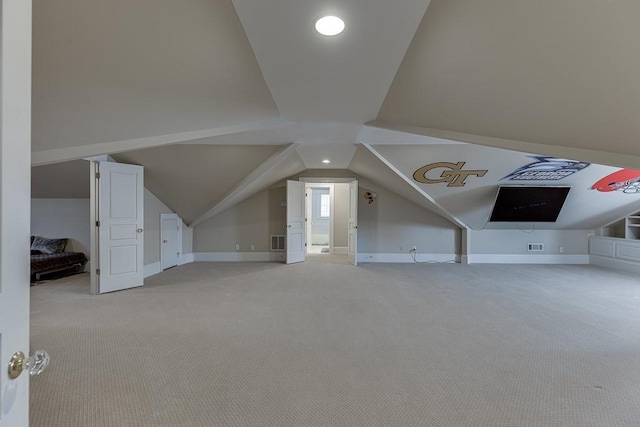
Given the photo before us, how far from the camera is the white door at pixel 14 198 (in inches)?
26.3

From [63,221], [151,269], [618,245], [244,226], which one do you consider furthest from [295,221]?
[618,245]

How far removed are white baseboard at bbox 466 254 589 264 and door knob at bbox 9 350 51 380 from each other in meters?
7.68

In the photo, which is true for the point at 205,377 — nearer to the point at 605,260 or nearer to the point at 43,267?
the point at 43,267

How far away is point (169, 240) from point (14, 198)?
20.3ft

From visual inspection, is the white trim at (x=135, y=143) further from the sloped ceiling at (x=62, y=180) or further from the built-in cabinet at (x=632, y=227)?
the built-in cabinet at (x=632, y=227)

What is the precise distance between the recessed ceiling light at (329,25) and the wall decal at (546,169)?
4.49 metres

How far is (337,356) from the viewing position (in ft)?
8.39

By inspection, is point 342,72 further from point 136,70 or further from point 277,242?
point 277,242

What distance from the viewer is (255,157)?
4.99 metres

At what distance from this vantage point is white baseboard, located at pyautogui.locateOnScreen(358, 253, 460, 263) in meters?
7.20

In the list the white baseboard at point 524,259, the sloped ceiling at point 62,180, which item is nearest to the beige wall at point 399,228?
the white baseboard at point 524,259

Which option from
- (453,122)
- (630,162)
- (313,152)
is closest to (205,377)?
(453,122)

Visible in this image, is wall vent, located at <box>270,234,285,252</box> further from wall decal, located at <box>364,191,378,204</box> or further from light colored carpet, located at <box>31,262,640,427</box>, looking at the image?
light colored carpet, located at <box>31,262,640,427</box>

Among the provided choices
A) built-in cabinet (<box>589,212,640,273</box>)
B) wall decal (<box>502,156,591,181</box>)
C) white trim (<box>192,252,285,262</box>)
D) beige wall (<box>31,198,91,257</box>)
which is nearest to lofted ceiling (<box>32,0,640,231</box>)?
wall decal (<box>502,156,591,181</box>)
